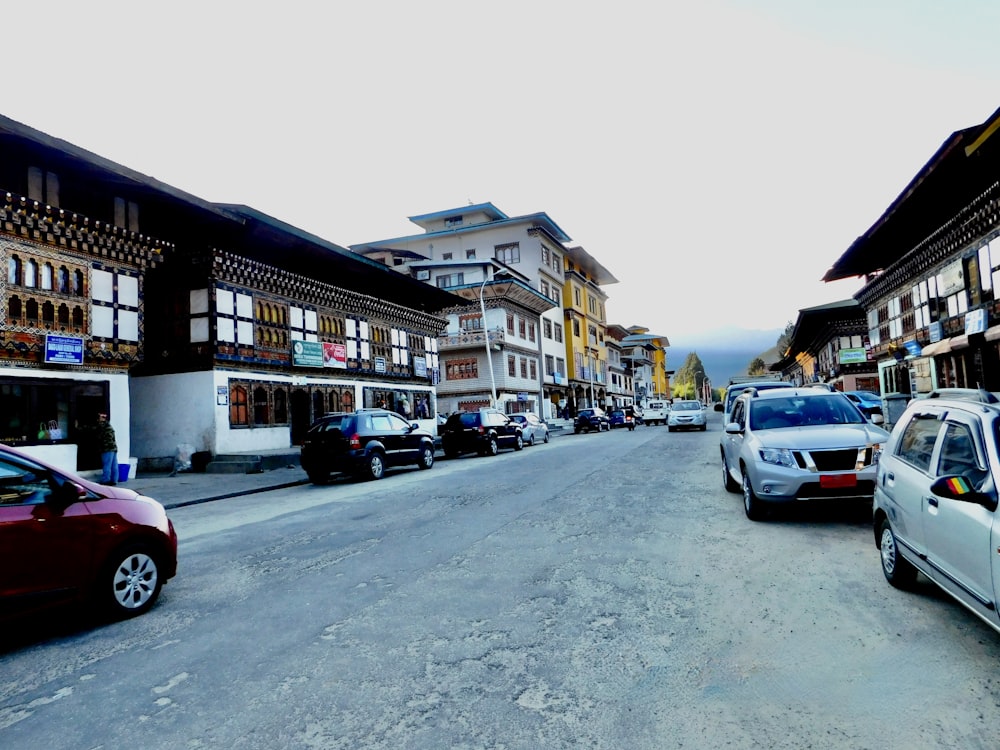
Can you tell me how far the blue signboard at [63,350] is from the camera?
17.1m

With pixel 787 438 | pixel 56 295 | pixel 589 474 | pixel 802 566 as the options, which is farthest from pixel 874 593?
pixel 56 295

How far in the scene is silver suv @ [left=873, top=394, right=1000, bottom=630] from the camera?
364 cm

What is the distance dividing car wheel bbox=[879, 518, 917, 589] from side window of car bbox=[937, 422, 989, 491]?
3.16 ft

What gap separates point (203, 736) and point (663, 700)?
235 centimetres

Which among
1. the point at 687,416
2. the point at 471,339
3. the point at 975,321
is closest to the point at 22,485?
the point at 975,321

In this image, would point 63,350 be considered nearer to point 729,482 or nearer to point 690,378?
point 729,482

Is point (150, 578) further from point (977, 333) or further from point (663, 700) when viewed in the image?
point (977, 333)

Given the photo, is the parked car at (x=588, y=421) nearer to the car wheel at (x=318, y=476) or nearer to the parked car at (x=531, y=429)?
the parked car at (x=531, y=429)

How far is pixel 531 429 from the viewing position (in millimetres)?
30250

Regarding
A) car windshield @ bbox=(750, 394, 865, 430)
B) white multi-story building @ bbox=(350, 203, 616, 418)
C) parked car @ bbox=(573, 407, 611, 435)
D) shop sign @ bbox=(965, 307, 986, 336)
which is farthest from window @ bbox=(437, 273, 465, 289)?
car windshield @ bbox=(750, 394, 865, 430)

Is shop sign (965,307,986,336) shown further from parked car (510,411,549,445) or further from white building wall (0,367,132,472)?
white building wall (0,367,132,472)

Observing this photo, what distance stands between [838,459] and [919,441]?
2893 mm

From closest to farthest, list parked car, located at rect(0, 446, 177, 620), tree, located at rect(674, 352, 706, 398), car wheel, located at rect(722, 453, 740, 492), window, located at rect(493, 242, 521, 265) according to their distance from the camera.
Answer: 1. parked car, located at rect(0, 446, 177, 620)
2. car wheel, located at rect(722, 453, 740, 492)
3. window, located at rect(493, 242, 521, 265)
4. tree, located at rect(674, 352, 706, 398)

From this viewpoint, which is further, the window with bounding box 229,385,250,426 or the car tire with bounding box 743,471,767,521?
the window with bounding box 229,385,250,426
